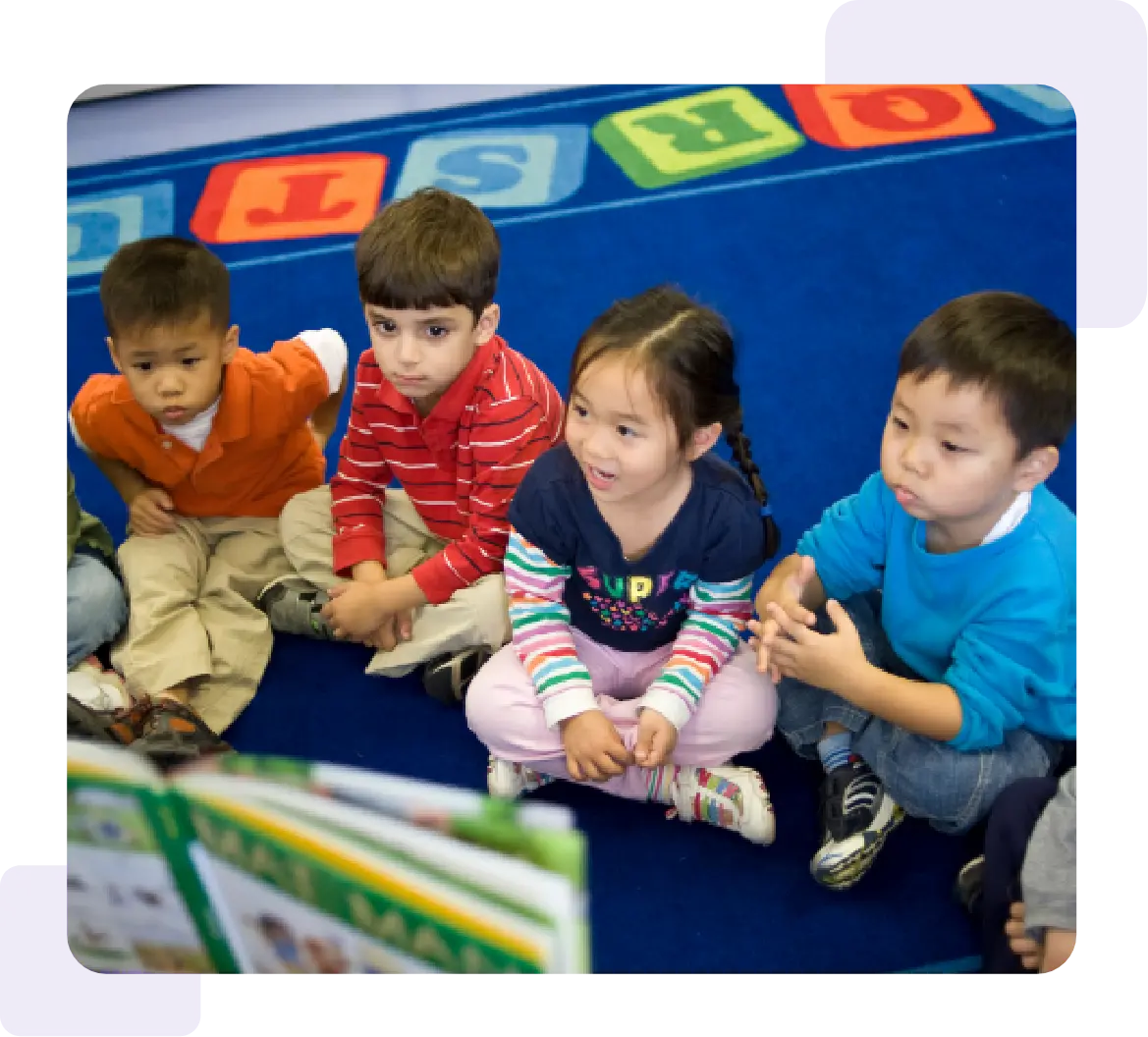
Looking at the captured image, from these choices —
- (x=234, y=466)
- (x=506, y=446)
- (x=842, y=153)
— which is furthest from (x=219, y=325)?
(x=842, y=153)

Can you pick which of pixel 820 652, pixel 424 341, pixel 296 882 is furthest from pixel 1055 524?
pixel 296 882

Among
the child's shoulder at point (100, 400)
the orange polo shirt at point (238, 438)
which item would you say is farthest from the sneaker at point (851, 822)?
the child's shoulder at point (100, 400)

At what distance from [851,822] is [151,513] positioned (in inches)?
29.0

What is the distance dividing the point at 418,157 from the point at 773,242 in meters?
0.35

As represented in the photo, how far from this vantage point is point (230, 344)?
1.14 m

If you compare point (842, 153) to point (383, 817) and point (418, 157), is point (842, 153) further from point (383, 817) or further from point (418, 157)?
point (383, 817)

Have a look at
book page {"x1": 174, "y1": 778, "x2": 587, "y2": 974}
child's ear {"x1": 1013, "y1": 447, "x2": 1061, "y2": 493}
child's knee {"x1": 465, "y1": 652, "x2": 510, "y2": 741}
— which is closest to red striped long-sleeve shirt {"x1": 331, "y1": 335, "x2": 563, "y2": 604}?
child's knee {"x1": 465, "y1": 652, "x2": 510, "y2": 741}

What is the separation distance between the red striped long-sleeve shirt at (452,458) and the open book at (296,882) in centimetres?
28

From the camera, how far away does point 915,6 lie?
904 mm

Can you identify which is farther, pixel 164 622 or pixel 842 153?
pixel 164 622

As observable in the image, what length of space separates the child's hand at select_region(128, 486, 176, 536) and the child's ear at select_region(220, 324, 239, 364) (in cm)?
18

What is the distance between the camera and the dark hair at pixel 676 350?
919 mm

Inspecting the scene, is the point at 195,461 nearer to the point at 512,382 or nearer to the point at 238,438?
the point at 238,438

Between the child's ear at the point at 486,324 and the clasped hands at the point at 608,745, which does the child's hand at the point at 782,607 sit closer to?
the clasped hands at the point at 608,745
